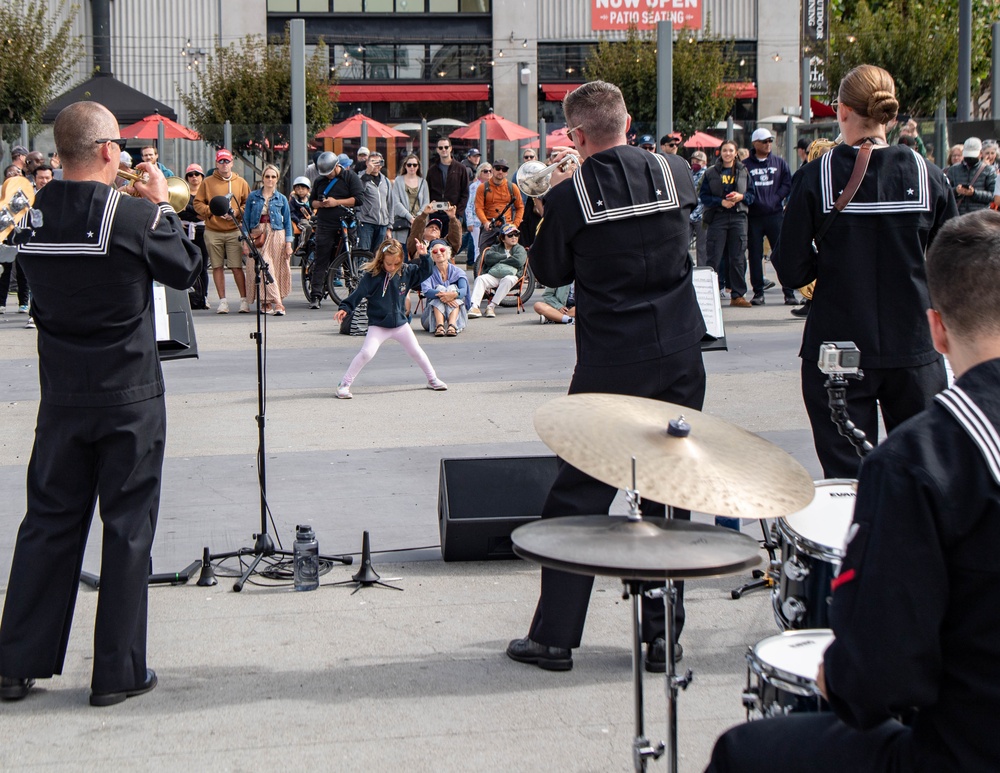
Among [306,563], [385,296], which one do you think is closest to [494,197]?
[385,296]

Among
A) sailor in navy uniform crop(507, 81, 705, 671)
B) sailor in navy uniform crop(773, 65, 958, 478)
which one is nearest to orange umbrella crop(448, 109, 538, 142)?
sailor in navy uniform crop(773, 65, 958, 478)

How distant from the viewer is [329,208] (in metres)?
15.6

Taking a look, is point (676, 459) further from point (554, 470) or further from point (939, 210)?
point (554, 470)

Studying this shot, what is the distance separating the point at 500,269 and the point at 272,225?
2.70 meters

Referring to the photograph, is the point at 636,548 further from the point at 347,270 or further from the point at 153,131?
the point at 153,131

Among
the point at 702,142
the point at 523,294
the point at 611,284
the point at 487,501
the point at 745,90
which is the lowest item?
the point at 487,501

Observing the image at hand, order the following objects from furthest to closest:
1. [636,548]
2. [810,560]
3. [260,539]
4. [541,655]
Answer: [260,539] → [541,655] → [810,560] → [636,548]

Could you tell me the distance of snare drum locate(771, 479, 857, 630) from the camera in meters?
3.35

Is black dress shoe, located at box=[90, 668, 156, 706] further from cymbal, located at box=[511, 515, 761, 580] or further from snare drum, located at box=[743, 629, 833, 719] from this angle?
snare drum, located at box=[743, 629, 833, 719]

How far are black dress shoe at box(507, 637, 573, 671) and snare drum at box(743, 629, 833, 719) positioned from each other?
62.7 inches

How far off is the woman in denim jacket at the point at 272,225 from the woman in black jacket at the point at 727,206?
4.89 m

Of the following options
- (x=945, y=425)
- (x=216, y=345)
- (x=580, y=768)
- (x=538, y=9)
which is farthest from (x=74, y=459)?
(x=538, y=9)

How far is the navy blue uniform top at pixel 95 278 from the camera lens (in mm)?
4195

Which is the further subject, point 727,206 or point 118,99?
point 118,99
